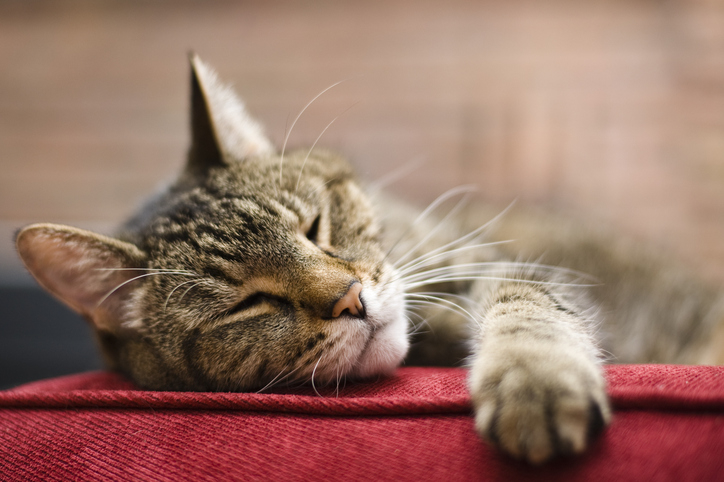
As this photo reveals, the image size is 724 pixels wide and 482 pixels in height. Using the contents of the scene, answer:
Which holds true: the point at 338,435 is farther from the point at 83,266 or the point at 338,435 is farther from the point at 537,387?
the point at 83,266

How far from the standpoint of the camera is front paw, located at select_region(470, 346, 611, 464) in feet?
1.69

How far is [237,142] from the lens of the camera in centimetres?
116

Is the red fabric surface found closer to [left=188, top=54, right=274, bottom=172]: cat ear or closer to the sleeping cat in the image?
the sleeping cat

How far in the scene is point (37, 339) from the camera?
2.20 metres

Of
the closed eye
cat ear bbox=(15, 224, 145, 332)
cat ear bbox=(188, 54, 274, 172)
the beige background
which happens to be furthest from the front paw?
the beige background

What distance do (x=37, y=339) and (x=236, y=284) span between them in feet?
6.28

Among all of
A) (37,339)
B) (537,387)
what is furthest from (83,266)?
(37,339)

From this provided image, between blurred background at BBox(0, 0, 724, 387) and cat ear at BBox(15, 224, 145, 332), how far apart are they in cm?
136

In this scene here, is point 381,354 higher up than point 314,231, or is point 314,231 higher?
point 314,231

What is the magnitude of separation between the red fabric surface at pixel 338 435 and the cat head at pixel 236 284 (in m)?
0.11

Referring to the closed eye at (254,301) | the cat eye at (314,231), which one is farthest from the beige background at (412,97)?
the closed eye at (254,301)

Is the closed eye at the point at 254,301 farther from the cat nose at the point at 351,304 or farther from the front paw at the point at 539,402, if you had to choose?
the front paw at the point at 539,402

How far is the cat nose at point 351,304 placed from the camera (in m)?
0.79

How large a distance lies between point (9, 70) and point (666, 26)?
3697 millimetres
